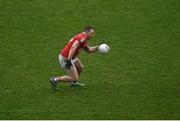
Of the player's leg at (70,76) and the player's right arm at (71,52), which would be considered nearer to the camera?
the player's right arm at (71,52)

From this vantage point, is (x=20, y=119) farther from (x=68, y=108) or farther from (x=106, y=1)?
(x=106, y=1)

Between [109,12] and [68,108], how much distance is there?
786 centimetres

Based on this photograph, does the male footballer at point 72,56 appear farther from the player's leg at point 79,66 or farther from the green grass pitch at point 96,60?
the green grass pitch at point 96,60

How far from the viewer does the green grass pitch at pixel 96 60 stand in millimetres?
14883

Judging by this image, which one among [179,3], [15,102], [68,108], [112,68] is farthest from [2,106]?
[179,3]

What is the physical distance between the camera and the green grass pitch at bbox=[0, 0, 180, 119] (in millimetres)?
14883

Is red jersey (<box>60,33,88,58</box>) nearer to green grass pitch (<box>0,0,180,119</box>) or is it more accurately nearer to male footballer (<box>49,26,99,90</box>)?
male footballer (<box>49,26,99,90</box>)

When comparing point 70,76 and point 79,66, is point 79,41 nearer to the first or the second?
point 79,66

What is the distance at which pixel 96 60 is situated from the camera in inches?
722

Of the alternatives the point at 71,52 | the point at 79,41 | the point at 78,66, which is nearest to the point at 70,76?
the point at 78,66

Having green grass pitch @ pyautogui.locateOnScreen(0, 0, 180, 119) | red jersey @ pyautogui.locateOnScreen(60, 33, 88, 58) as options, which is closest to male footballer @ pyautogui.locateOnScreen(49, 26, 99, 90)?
red jersey @ pyautogui.locateOnScreen(60, 33, 88, 58)

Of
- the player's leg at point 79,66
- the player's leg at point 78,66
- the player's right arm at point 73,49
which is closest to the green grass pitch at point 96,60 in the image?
the player's leg at point 78,66

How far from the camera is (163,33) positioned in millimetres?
20297

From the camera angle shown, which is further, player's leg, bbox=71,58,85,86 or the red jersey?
player's leg, bbox=71,58,85,86
